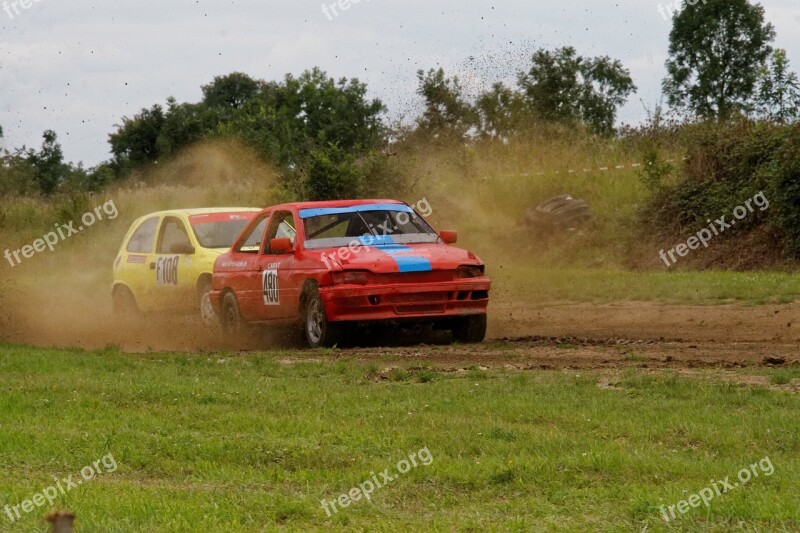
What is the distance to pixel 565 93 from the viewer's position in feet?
151

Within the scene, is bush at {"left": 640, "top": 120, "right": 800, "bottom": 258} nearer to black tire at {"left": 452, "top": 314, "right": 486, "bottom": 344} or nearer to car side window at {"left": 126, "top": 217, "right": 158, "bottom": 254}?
black tire at {"left": 452, "top": 314, "right": 486, "bottom": 344}

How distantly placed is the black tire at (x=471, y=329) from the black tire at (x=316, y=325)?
138 centimetres

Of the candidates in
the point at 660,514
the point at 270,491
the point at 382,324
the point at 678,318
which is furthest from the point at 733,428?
the point at 678,318

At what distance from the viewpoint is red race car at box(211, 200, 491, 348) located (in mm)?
13281

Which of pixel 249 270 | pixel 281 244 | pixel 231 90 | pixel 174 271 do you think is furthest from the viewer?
pixel 231 90

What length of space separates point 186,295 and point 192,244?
0.67m

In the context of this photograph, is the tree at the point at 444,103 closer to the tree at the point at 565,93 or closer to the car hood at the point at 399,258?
the tree at the point at 565,93

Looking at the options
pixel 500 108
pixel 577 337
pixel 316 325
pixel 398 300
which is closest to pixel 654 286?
pixel 577 337

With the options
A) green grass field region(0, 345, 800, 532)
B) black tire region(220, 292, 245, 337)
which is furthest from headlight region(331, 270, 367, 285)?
green grass field region(0, 345, 800, 532)

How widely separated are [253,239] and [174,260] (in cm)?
188

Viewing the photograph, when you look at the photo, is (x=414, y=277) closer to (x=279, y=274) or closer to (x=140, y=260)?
(x=279, y=274)

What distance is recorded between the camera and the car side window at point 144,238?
17.7 meters

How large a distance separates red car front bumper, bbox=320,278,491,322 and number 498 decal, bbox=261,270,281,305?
3.54 feet

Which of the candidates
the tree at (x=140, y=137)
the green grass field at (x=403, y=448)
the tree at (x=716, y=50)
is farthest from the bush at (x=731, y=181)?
the tree at (x=140, y=137)
